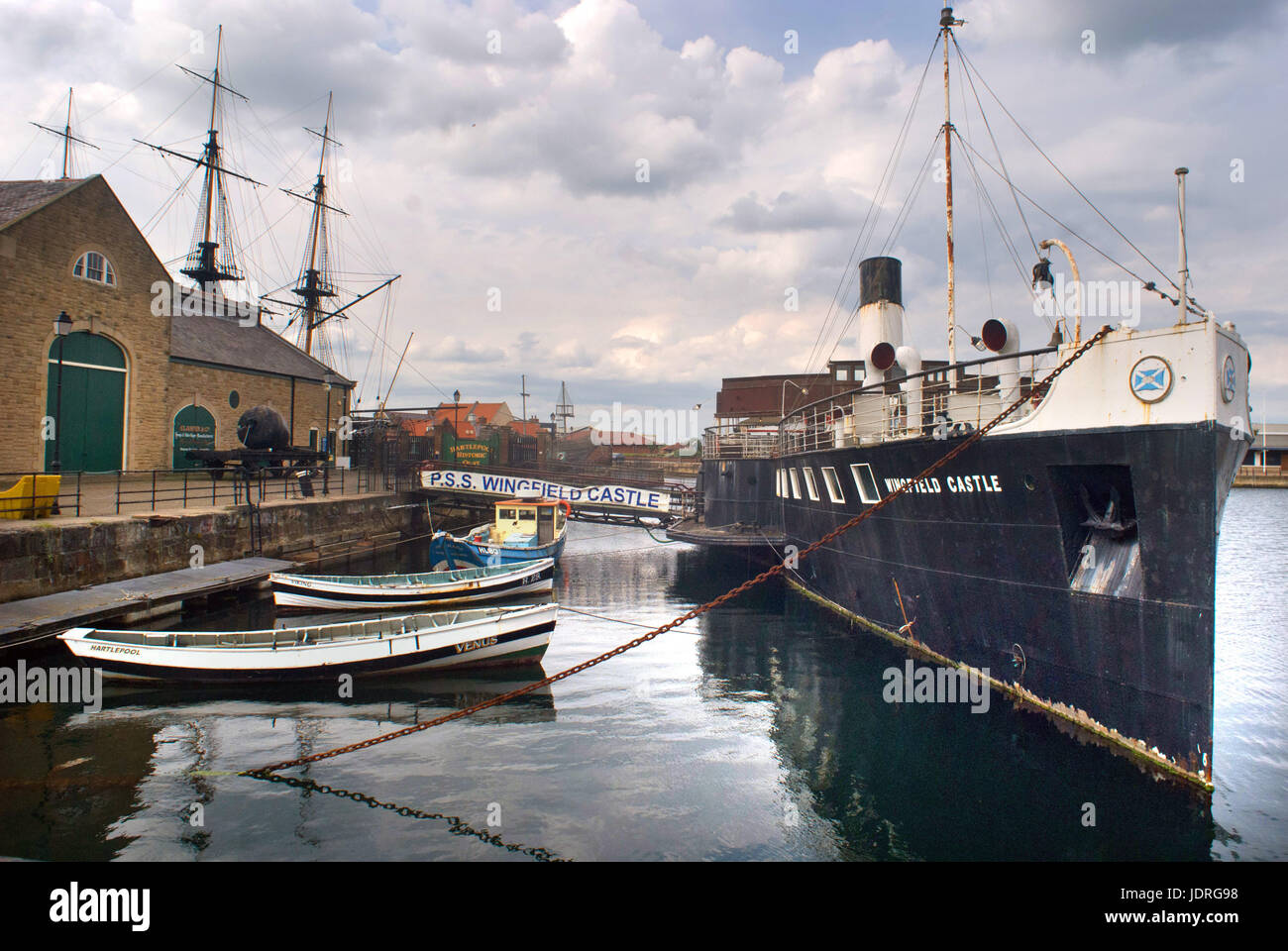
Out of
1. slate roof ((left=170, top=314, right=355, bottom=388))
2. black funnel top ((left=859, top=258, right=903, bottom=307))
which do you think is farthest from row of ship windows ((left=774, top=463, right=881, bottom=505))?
slate roof ((left=170, top=314, right=355, bottom=388))

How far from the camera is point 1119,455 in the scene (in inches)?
360

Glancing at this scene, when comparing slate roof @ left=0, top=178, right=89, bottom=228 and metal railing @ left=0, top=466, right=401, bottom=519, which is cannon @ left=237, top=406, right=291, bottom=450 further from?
slate roof @ left=0, top=178, right=89, bottom=228

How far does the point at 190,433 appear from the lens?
30.1 meters

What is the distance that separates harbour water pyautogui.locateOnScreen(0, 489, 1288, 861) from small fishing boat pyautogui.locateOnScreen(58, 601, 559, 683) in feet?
1.41

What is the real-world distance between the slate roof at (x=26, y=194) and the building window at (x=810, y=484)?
26420 mm

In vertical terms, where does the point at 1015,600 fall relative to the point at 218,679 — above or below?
above

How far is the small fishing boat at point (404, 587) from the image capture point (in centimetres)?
1814

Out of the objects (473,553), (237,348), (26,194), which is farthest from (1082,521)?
(237,348)

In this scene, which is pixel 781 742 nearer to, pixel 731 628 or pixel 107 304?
pixel 731 628

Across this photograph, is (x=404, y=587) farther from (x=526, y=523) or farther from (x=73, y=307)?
(x=73, y=307)

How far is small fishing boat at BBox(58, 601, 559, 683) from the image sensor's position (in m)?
12.4
